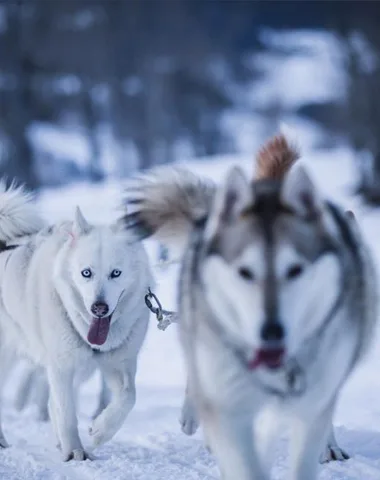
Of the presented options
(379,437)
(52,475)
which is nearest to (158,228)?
(52,475)

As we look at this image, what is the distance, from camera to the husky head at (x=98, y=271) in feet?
13.1

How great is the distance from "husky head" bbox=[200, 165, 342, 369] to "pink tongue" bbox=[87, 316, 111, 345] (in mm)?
1697

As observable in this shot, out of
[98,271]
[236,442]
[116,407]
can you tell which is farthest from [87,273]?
[236,442]

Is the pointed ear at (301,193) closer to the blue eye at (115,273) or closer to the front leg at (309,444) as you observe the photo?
the front leg at (309,444)

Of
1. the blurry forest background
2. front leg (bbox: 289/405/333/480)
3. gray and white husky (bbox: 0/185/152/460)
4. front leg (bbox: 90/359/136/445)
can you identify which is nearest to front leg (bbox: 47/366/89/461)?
gray and white husky (bbox: 0/185/152/460)

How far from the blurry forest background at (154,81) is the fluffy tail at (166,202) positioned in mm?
12862

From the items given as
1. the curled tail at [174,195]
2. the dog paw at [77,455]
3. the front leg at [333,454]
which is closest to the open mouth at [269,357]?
the curled tail at [174,195]

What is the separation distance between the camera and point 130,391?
13.8 ft

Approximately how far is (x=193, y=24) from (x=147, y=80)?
1.70m

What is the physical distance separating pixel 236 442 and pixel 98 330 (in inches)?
64.3

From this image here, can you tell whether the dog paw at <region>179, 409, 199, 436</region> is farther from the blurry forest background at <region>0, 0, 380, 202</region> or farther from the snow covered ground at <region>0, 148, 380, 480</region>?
the blurry forest background at <region>0, 0, 380, 202</region>

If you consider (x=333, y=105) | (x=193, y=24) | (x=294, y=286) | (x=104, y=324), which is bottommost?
(x=104, y=324)

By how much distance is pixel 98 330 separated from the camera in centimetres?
410

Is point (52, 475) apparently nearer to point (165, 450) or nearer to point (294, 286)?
point (165, 450)
